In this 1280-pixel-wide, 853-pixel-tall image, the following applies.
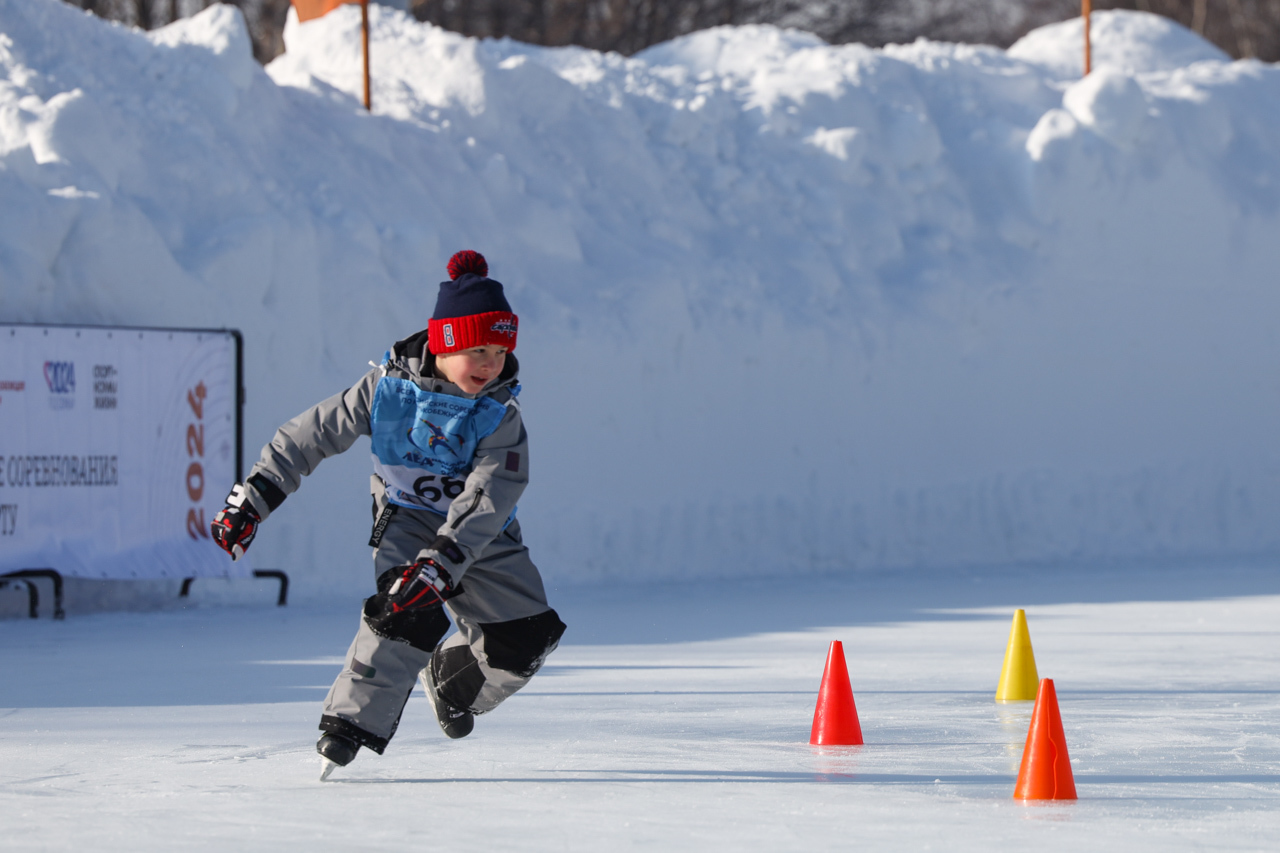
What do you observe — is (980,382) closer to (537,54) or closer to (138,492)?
(537,54)

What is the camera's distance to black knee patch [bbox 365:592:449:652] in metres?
4.93

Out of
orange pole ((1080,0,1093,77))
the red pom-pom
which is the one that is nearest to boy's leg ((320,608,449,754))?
the red pom-pom

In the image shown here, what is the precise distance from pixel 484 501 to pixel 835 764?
1418 mm

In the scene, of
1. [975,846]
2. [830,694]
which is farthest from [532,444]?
[975,846]

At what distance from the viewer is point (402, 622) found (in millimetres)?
4941

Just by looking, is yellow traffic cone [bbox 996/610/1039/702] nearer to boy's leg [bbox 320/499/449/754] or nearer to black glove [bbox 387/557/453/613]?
boy's leg [bbox 320/499/449/754]

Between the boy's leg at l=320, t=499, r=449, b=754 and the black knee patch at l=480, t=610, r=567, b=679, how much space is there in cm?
27

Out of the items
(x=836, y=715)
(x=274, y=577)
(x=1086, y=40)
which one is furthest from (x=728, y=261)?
(x=836, y=715)

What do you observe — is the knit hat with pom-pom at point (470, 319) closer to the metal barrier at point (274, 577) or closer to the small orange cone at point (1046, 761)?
the small orange cone at point (1046, 761)

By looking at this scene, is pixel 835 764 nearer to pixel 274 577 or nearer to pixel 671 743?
pixel 671 743

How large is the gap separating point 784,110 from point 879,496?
4.40 m

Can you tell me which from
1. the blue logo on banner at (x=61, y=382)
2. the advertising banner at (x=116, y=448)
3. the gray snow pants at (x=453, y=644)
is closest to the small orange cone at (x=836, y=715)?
the gray snow pants at (x=453, y=644)

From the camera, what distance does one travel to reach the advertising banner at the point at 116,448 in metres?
10.8

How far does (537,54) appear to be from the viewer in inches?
747
